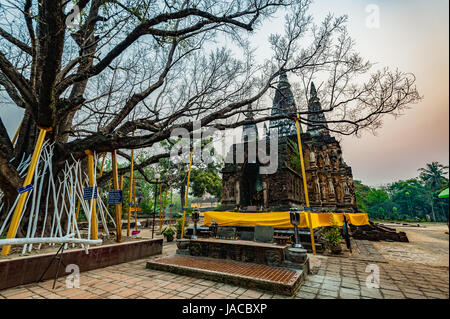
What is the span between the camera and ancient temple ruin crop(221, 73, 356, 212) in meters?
13.9

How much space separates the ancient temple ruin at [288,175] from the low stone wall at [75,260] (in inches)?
304

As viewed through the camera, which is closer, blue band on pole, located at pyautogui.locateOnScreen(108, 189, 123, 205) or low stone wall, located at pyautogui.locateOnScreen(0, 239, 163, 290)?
low stone wall, located at pyautogui.locateOnScreen(0, 239, 163, 290)

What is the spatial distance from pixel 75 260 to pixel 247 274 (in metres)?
4.37

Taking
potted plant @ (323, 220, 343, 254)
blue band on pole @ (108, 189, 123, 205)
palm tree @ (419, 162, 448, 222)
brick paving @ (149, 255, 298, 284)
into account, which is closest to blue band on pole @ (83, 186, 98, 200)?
blue band on pole @ (108, 189, 123, 205)

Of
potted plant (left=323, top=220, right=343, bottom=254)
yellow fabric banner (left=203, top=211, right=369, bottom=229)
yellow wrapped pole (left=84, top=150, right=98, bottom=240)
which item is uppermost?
yellow wrapped pole (left=84, top=150, right=98, bottom=240)

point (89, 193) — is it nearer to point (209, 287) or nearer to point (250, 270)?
point (209, 287)

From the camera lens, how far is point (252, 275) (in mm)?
4469

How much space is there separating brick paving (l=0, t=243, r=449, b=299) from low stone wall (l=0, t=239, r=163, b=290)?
173mm

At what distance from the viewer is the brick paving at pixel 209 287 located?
11.9 feet

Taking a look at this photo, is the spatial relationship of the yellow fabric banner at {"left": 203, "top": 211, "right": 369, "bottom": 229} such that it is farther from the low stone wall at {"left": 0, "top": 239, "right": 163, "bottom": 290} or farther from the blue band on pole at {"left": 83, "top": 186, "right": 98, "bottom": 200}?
the blue band on pole at {"left": 83, "top": 186, "right": 98, "bottom": 200}

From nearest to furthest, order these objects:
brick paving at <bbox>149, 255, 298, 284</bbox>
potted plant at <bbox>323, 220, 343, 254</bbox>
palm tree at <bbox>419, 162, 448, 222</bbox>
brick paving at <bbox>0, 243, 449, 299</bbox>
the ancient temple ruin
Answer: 1. brick paving at <bbox>0, 243, 449, 299</bbox>
2. brick paving at <bbox>149, 255, 298, 284</bbox>
3. potted plant at <bbox>323, 220, 343, 254</bbox>
4. the ancient temple ruin
5. palm tree at <bbox>419, 162, 448, 222</bbox>
